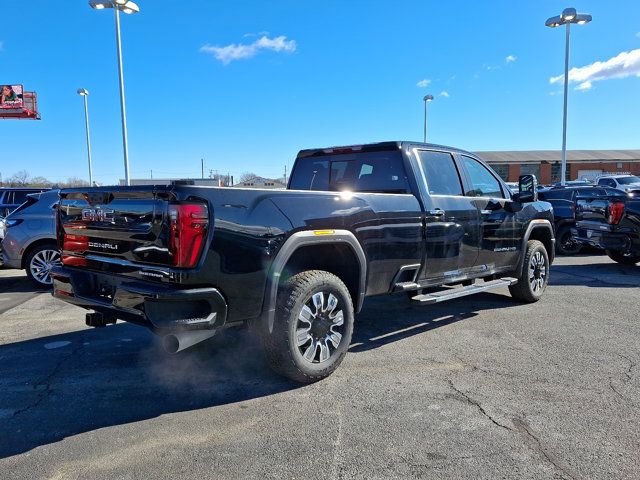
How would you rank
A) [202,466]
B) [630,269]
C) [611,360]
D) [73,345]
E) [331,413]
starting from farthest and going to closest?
[630,269]
[73,345]
[611,360]
[331,413]
[202,466]

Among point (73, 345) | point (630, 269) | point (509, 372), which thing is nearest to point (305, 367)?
point (509, 372)

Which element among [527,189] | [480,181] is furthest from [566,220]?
[480,181]

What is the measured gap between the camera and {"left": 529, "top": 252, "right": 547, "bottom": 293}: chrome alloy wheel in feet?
21.7

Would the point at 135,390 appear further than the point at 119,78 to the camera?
No

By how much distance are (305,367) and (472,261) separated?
8.66 ft

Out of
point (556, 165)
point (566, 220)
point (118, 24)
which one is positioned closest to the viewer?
point (566, 220)

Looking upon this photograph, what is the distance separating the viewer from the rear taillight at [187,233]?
10.2ft

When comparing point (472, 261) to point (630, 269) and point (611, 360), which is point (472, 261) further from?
point (630, 269)

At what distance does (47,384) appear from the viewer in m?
3.91

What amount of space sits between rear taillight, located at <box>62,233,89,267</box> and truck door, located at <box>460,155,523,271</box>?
3.97 m

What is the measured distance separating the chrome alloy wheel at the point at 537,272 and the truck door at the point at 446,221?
1.55 meters

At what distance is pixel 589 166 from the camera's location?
5303 cm

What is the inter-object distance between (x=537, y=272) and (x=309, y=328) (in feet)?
13.9

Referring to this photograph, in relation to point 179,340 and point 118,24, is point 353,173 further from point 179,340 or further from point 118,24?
point 118,24
